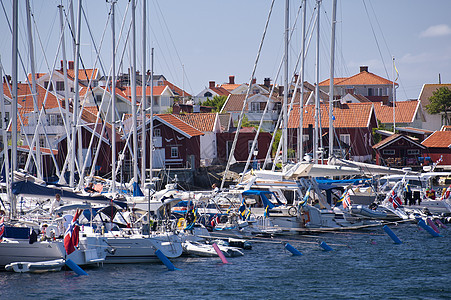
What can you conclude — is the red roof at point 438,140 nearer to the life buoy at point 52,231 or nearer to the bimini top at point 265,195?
the bimini top at point 265,195

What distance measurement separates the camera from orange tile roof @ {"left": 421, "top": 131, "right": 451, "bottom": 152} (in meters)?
67.9

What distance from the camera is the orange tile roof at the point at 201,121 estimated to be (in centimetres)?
6556

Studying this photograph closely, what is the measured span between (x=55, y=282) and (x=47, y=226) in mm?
3074

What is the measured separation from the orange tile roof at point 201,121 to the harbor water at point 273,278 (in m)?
34.4

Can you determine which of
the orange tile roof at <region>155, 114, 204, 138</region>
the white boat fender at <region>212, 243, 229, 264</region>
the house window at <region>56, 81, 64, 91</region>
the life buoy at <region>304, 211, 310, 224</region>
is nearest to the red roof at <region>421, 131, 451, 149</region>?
the orange tile roof at <region>155, 114, 204, 138</region>

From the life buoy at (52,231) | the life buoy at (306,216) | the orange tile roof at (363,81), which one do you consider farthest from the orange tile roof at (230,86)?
the life buoy at (52,231)

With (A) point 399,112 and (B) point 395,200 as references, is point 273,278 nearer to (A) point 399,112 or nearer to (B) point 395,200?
(B) point 395,200

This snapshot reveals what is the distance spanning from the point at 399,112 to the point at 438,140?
54.7ft

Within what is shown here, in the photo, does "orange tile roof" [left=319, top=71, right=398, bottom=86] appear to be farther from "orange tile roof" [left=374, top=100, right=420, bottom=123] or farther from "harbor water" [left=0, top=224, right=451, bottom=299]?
"harbor water" [left=0, top=224, right=451, bottom=299]

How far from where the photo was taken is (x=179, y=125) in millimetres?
59844

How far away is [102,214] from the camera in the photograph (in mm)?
30156

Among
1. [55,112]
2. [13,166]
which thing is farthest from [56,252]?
[55,112]

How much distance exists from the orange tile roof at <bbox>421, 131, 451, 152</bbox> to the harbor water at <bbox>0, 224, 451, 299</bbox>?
3830 cm

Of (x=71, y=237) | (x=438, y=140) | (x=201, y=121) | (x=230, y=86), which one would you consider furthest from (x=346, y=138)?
(x=71, y=237)
